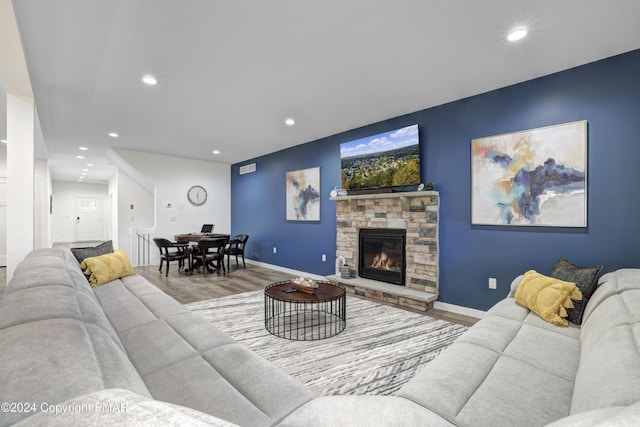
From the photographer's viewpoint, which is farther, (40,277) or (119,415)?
(40,277)

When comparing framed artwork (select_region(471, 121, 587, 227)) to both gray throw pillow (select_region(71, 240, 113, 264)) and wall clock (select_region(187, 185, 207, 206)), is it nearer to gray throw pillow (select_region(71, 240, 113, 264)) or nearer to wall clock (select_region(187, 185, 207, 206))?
gray throw pillow (select_region(71, 240, 113, 264))

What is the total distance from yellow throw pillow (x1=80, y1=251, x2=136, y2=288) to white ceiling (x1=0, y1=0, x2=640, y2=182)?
1.99 meters

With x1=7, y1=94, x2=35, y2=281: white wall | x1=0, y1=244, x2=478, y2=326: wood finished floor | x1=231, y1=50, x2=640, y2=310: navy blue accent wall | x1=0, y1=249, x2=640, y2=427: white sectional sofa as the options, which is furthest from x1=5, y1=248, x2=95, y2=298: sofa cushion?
x1=231, y1=50, x2=640, y2=310: navy blue accent wall

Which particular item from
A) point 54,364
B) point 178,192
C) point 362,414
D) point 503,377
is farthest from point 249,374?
point 178,192

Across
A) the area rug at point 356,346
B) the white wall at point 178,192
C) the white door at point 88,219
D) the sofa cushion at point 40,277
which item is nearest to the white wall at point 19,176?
the sofa cushion at point 40,277

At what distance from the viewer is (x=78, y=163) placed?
8.36 m

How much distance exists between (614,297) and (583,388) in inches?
44.2

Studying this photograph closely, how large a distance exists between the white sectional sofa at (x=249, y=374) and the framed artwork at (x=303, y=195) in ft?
12.7

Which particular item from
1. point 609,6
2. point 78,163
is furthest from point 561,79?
point 78,163

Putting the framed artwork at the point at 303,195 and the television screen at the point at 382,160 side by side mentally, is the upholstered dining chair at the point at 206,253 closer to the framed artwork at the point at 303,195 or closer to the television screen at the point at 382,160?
the framed artwork at the point at 303,195

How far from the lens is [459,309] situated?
11.9 feet

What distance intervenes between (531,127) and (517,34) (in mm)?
1128

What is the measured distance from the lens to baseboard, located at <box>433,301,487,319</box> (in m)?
3.46

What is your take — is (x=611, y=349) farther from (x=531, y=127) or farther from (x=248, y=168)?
(x=248, y=168)
